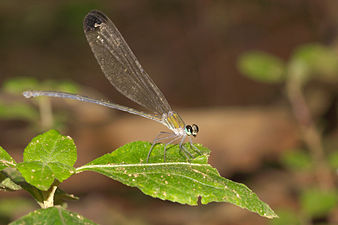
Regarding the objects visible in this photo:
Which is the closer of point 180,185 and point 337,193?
point 180,185

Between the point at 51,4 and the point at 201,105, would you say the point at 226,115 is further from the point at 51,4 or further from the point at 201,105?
the point at 51,4

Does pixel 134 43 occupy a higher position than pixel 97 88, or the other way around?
pixel 134 43

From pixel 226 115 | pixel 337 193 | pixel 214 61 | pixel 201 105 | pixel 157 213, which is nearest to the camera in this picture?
pixel 337 193

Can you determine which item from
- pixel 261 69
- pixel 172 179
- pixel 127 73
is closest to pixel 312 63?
pixel 261 69

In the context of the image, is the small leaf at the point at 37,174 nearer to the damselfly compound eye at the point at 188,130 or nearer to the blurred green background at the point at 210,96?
the damselfly compound eye at the point at 188,130

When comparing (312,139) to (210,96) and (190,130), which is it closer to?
(190,130)

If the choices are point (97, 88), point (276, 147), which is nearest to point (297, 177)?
point (276, 147)

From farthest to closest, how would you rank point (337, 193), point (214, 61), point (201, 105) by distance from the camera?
point (214, 61), point (201, 105), point (337, 193)
